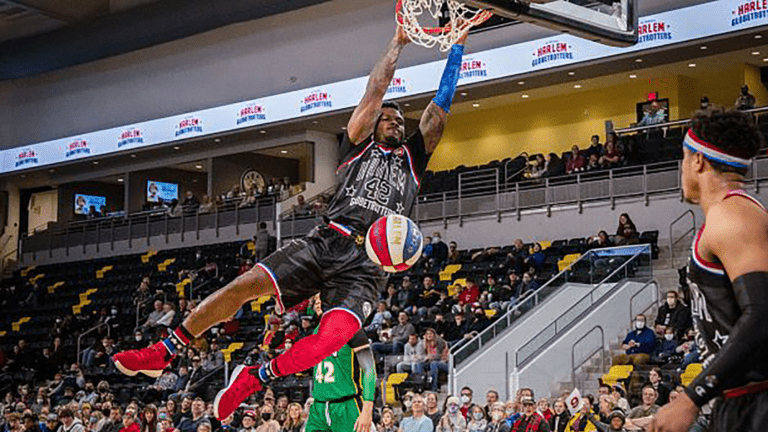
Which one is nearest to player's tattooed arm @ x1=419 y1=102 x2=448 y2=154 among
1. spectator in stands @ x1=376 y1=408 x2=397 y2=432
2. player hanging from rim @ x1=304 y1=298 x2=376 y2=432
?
player hanging from rim @ x1=304 y1=298 x2=376 y2=432

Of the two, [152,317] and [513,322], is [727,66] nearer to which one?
[513,322]

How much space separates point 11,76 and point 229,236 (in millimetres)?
11471

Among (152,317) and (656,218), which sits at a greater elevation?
Result: (656,218)

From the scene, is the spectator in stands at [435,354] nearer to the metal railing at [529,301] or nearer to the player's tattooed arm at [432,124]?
the metal railing at [529,301]

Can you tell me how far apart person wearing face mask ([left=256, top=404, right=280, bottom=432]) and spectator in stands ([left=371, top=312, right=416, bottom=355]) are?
3.12m

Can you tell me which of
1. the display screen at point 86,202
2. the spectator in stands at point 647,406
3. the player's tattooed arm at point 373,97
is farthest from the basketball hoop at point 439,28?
the display screen at point 86,202

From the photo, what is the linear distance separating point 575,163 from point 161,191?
17.7 m

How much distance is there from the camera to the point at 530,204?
81.8ft

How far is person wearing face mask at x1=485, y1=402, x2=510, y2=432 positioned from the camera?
1374 cm

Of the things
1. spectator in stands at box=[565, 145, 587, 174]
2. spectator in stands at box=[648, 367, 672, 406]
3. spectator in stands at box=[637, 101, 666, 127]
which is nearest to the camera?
spectator in stands at box=[648, 367, 672, 406]

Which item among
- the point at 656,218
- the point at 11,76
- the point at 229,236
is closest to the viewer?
the point at 656,218

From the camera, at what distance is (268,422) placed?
593 inches

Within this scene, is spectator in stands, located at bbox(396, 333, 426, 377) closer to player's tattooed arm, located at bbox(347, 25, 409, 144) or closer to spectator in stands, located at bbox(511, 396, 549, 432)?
spectator in stands, located at bbox(511, 396, 549, 432)

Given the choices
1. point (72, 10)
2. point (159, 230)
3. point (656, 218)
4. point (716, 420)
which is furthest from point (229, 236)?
point (716, 420)
